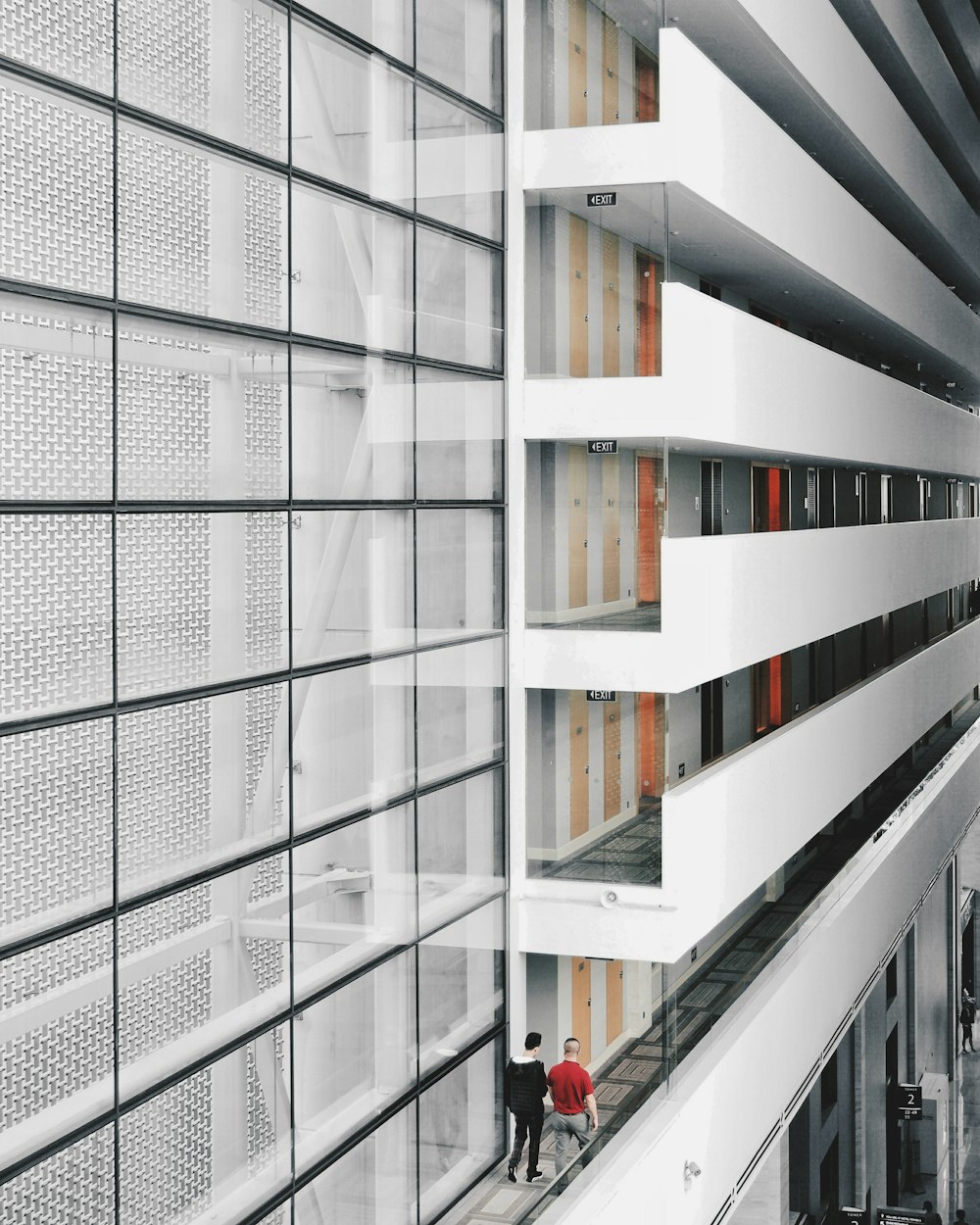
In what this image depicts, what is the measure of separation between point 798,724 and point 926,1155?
18.6m

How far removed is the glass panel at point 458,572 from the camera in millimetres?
17000

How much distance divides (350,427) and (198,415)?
2689 millimetres

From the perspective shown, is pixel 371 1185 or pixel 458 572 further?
pixel 458 572

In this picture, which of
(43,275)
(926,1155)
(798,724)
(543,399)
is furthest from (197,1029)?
(926,1155)

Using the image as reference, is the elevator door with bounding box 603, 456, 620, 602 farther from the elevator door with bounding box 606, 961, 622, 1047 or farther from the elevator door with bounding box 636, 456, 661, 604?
the elevator door with bounding box 606, 961, 622, 1047

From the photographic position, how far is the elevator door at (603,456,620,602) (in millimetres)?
18078

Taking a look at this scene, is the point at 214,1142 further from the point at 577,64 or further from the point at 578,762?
the point at 577,64

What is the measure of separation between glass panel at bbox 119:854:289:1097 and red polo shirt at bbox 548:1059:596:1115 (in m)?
3.83

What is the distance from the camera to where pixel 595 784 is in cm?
1842

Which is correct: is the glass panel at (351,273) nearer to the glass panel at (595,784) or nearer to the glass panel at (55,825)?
the glass panel at (55,825)

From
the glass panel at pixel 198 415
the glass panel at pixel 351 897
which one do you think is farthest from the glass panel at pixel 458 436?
the glass panel at pixel 351 897

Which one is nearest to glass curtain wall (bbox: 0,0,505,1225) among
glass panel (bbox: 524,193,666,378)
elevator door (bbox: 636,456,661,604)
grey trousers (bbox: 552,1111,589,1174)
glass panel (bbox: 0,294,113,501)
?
glass panel (bbox: 0,294,113,501)

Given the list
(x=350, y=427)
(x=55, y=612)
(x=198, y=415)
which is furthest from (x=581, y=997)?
(x=55, y=612)

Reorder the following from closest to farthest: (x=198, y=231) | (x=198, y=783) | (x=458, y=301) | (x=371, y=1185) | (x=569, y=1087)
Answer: (x=198, y=231)
(x=198, y=783)
(x=371, y=1185)
(x=569, y=1087)
(x=458, y=301)
